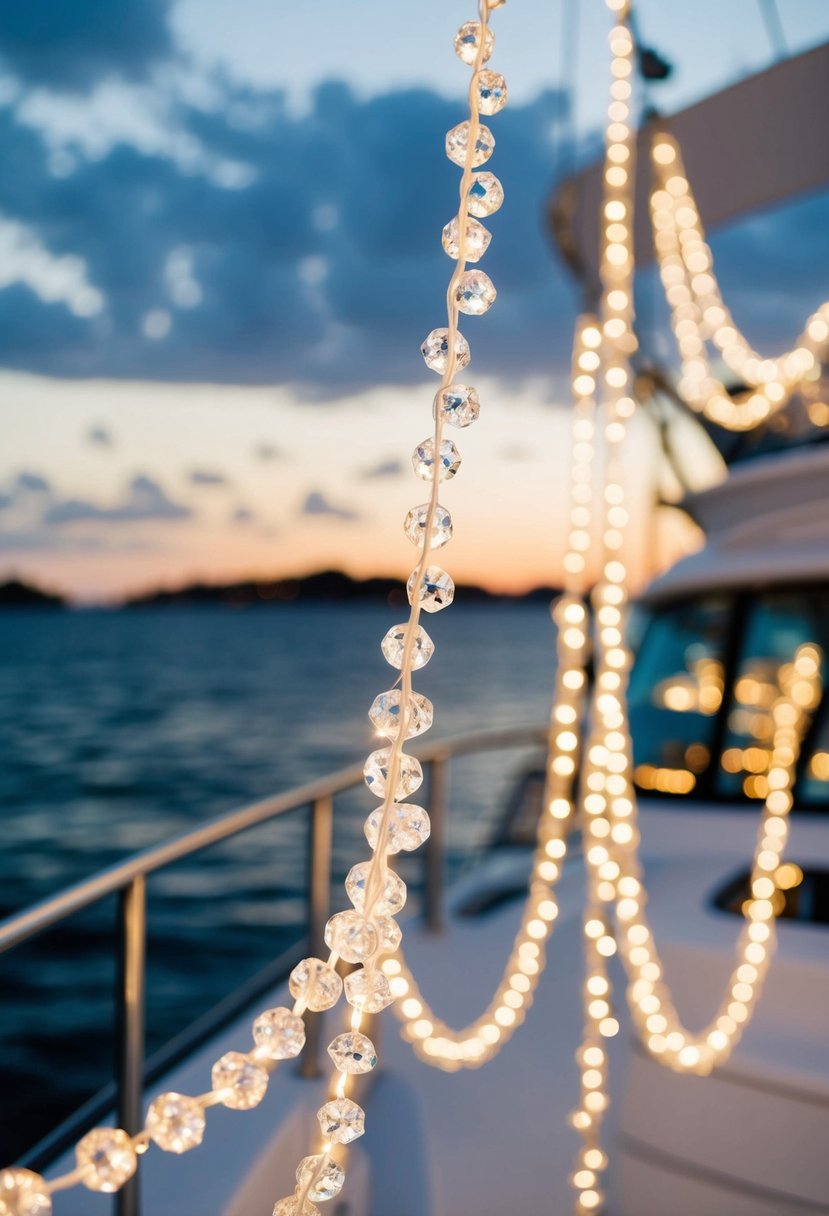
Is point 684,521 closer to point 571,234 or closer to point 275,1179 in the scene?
point 571,234

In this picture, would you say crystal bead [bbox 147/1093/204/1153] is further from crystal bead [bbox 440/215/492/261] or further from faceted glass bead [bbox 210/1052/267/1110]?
crystal bead [bbox 440/215/492/261]

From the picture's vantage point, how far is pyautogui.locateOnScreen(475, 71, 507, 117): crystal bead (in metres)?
1.22

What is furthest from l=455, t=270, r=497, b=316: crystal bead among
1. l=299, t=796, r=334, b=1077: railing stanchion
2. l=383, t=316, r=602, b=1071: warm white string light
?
l=299, t=796, r=334, b=1077: railing stanchion

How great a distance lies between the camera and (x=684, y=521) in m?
5.57

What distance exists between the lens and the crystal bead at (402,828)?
4.13ft

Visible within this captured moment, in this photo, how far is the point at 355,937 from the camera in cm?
124

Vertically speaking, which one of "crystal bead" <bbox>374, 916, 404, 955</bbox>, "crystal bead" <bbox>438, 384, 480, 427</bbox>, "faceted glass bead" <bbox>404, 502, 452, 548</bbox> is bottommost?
"crystal bead" <bbox>374, 916, 404, 955</bbox>

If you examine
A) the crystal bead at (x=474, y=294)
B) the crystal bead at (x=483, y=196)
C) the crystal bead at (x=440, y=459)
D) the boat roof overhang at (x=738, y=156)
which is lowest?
the crystal bead at (x=440, y=459)

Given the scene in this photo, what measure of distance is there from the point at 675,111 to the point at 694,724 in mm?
3539

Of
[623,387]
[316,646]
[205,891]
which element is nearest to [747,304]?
[623,387]

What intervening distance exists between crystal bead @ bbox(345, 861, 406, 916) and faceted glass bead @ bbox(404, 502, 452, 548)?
0.38 meters

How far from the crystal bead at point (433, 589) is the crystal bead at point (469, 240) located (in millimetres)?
345

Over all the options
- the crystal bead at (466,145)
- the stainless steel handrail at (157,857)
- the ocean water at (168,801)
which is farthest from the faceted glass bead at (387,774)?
the ocean water at (168,801)

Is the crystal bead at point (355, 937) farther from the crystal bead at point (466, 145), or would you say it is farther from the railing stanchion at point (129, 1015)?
the railing stanchion at point (129, 1015)
